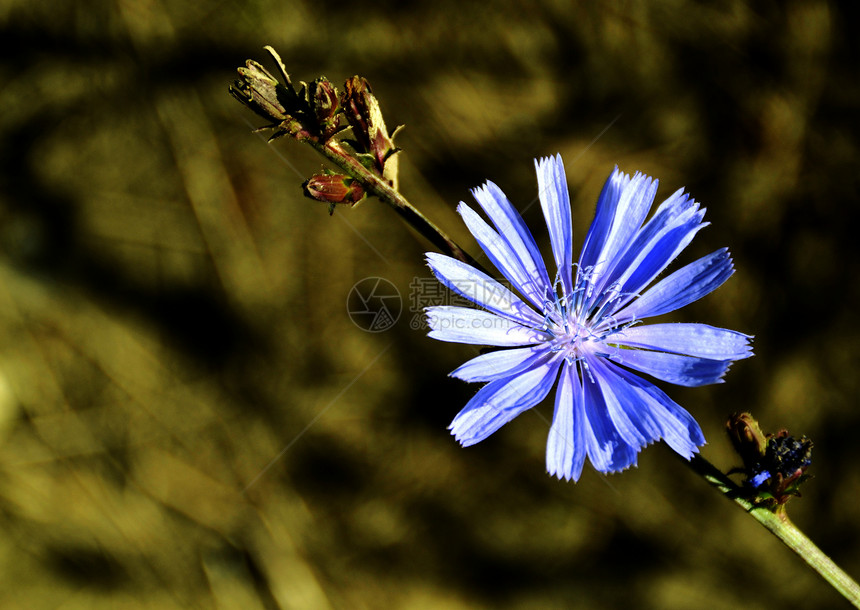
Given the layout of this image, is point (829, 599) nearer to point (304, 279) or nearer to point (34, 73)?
point (304, 279)

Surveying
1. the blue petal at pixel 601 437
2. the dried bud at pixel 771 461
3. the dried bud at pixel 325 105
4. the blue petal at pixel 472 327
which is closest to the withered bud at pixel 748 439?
the dried bud at pixel 771 461

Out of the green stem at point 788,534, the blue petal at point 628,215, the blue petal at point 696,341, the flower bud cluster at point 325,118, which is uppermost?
the flower bud cluster at point 325,118

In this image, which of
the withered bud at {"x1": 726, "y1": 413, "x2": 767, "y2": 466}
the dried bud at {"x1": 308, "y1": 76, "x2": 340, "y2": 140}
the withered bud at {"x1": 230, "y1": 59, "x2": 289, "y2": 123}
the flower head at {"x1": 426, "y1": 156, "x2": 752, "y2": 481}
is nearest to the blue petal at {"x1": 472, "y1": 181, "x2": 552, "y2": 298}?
the flower head at {"x1": 426, "y1": 156, "x2": 752, "y2": 481}

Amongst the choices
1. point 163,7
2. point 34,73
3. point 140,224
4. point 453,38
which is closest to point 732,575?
point 453,38

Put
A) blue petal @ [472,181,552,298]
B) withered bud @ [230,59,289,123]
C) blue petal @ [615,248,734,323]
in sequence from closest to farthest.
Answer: withered bud @ [230,59,289,123]
blue petal @ [615,248,734,323]
blue petal @ [472,181,552,298]

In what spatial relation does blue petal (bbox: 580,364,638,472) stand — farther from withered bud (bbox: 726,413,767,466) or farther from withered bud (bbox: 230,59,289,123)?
withered bud (bbox: 230,59,289,123)

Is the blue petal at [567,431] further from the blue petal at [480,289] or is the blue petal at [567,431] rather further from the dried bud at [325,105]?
the dried bud at [325,105]
